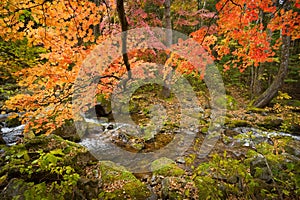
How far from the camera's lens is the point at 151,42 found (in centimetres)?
834

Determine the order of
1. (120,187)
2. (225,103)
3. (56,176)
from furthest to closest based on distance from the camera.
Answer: (225,103) < (120,187) < (56,176)

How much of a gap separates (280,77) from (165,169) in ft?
24.1

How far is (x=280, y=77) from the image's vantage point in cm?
818

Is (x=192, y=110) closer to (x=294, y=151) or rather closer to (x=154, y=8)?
(x=294, y=151)

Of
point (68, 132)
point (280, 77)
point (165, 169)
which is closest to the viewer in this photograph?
point (165, 169)

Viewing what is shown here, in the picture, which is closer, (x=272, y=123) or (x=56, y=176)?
(x=56, y=176)

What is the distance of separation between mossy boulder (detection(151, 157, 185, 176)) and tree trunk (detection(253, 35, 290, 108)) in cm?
694

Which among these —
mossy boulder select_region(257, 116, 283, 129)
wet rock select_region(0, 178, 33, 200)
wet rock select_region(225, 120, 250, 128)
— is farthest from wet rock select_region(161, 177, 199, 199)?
mossy boulder select_region(257, 116, 283, 129)

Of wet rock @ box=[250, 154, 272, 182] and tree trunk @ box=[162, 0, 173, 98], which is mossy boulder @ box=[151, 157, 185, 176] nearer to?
wet rock @ box=[250, 154, 272, 182]

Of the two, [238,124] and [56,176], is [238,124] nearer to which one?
[238,124]

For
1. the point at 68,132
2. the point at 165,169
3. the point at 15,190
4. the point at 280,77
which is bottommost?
the point at 165,169

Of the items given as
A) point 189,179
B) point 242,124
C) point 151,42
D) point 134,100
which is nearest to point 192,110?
point 242,124

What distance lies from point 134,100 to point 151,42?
3.62 metres

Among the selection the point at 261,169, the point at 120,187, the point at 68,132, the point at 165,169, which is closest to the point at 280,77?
the point at 261,169
